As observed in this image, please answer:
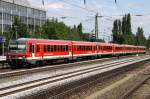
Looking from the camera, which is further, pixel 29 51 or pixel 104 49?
pixel 104 49

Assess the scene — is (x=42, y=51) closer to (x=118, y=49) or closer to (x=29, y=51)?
(x=29, y=51)

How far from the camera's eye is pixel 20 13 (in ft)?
413

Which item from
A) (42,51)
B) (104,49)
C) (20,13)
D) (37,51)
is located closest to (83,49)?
(104,49)

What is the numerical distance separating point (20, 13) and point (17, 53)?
89594 millimetres

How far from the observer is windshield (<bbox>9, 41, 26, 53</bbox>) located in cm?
3775

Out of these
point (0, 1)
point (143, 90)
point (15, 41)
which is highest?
point (0, 1)

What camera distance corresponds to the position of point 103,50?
2771 inches

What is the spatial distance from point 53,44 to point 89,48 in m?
17.0

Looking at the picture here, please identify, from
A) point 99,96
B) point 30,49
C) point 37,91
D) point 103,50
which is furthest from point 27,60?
point 103,50

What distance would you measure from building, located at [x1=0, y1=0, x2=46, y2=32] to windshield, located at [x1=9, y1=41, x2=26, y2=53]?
226 feet

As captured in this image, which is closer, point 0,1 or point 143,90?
point 143,90

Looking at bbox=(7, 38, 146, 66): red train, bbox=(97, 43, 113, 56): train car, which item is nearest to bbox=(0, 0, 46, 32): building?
bbox=(97, 43, 113, 56): train car

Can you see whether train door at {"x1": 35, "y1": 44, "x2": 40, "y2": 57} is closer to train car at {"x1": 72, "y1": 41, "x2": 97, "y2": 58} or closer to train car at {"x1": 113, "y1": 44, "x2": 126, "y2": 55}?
train car at {"x1": 72, "y1": 41, "x2": 97, "y2": 58}

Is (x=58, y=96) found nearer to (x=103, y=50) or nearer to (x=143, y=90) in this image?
(x=143, y=90)
